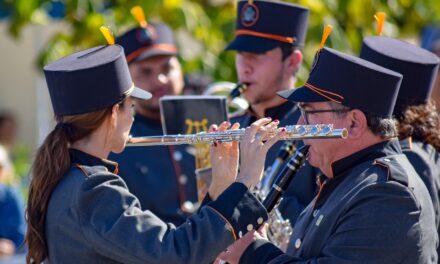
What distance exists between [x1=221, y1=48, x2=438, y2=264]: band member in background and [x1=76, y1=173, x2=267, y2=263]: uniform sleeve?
25cm

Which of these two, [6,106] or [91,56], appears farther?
[6,106]

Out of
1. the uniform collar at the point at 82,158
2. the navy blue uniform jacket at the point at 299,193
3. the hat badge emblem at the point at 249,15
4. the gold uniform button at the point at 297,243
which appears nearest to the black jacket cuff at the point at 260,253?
the gold uniform button at the point at 297,243

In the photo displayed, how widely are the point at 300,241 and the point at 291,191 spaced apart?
38.4 inches

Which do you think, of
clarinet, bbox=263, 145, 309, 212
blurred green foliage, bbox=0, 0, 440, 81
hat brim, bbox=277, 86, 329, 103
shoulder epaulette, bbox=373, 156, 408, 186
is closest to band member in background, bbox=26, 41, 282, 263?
hat brim, bbox=277, 86, 329, 103

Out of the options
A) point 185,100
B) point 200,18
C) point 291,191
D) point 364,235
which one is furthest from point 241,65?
point 200,18

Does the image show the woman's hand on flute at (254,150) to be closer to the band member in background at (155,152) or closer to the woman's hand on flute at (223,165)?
the woman's hand on flute at (223,165)

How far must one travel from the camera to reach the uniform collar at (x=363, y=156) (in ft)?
11.4

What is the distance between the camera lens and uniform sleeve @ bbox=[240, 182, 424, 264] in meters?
3.19

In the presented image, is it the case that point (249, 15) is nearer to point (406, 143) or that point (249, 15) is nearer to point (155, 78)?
point (155, 78)

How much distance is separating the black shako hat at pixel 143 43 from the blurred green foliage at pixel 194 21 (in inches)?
53.2

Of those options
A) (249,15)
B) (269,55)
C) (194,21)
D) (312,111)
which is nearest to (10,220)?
(194,21)

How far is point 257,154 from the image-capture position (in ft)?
11.1

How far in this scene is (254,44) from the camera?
5.02 meters

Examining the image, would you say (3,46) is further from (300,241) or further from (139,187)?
(300,241)
